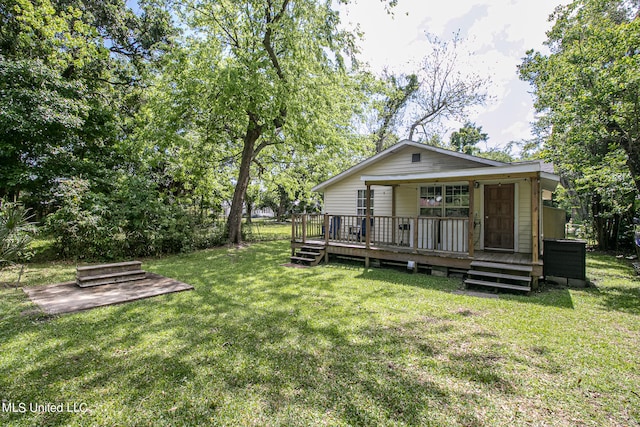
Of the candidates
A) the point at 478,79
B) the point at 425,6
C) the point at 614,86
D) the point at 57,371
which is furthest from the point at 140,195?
the point at 478,79

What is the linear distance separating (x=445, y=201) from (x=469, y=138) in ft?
132

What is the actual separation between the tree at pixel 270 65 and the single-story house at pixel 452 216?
10.4 ft

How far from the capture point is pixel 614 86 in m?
6.95

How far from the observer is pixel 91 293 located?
236 inches

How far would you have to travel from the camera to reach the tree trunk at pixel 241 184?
13.7m

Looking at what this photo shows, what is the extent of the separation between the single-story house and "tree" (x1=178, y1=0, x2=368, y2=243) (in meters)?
3.16

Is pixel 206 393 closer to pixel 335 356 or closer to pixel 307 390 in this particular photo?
pixel 307 390

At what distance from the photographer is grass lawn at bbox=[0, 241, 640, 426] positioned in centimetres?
261

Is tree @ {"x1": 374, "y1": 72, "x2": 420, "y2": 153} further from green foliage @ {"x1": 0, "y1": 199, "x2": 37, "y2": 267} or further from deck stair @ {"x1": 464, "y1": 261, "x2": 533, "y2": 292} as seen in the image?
green foliage @ {"x1": 0, "y1": 199, "x2": 37, "y2": 267}

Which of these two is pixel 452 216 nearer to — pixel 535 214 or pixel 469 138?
pixel 535 214

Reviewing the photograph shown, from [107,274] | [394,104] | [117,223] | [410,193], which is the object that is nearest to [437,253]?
[410,193]

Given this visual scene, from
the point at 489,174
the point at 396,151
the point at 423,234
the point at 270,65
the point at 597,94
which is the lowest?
the point at 423,234

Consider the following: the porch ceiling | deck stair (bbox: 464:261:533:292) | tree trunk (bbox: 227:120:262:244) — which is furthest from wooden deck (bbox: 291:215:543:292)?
tree trunk (bbox: 227:120:262:244)

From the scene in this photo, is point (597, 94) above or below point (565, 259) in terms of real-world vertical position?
above
